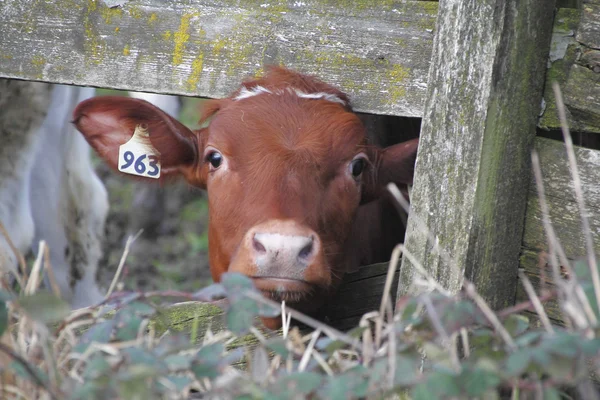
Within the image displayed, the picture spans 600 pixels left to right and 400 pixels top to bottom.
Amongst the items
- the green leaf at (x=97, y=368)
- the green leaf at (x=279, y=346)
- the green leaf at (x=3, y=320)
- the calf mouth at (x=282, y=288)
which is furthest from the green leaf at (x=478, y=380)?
the calf mouth at (x=282, y=288)

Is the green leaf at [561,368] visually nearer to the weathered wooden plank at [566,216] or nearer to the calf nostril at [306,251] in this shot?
the weathered wooden plank at [566,216]

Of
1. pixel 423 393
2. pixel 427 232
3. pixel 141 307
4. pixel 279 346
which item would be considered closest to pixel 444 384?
pixel 423 393

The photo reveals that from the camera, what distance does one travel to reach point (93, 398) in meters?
1.62

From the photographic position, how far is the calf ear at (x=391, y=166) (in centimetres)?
362

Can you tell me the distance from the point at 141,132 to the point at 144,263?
11.5ft

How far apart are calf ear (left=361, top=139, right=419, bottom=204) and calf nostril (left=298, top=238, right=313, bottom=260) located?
0.80 meters

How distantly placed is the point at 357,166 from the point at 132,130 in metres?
1.05

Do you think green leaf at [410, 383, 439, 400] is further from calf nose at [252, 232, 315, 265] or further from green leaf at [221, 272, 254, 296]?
calf nose at [252, 232, 315, 265]

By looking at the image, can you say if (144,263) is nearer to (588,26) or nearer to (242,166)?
(242,166)

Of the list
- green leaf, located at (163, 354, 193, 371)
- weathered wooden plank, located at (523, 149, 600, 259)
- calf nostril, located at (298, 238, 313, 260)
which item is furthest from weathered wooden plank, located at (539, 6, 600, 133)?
green leaf, located at (163, 354, 193, 371)

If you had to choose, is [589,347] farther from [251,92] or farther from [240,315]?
[251,92]

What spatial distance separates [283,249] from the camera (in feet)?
9.32

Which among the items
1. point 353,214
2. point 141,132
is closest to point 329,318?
point 353,214

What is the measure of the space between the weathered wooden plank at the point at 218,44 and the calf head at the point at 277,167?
0.72 ft
